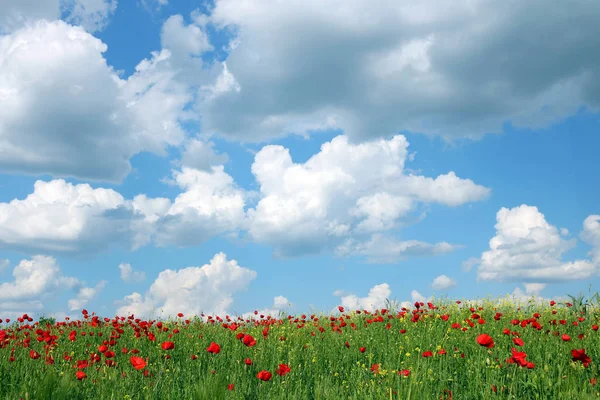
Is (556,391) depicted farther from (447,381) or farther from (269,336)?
(269,336)

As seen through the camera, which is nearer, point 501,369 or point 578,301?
point 501,369

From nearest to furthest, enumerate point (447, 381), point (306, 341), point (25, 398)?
point (25, 398), point (447, 381), point (306, 341)

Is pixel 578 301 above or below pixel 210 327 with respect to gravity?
above

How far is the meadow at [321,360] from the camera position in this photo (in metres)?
5.84

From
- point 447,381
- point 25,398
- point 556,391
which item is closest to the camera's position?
point 25,398

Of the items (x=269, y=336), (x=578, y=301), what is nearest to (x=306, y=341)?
(x=269, y=336)

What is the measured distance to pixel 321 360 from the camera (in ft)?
26.9

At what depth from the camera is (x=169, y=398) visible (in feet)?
18.2

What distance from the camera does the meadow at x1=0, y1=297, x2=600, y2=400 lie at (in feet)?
19.1

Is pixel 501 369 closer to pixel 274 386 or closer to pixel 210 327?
pixel 274 386

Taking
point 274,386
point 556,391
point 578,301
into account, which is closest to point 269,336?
point 274,386

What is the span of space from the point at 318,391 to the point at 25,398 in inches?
116

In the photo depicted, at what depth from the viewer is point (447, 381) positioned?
21.9ft

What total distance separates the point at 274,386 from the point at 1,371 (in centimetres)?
384
